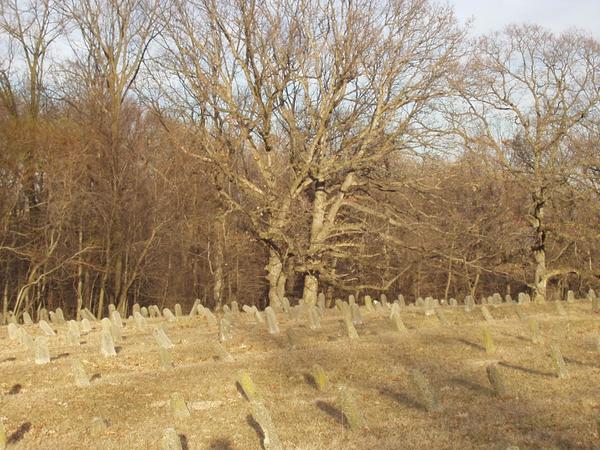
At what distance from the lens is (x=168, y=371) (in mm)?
11391

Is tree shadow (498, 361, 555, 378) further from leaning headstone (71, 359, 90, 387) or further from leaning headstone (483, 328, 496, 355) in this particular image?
leaning headstone (71, 359, 90, 387)

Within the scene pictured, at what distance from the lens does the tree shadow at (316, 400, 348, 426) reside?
829 cm

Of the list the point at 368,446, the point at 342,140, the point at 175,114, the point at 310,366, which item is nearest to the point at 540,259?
the point at 342,140

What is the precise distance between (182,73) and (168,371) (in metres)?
14.0

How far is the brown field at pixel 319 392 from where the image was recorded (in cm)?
773

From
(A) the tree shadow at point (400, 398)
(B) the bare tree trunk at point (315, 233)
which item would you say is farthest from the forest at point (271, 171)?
(A) the tree shadow at point (400, 398)

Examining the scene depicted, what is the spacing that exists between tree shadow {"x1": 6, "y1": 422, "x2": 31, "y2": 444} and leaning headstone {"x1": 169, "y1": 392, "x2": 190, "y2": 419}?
5.96 ft

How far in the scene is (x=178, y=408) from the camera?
349 inches

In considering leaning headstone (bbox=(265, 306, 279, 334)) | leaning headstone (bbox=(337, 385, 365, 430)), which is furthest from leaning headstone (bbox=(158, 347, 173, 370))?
leaning headstone (bbox=(337, 385, 365, 430))

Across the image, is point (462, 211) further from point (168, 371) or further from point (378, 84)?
point (168, 371)

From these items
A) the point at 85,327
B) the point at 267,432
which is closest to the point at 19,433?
the point at 267,432

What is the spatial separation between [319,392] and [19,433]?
3900 millimetres

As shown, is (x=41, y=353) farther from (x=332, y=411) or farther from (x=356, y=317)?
(x=356, y=317)

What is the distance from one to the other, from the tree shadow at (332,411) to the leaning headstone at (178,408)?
168cm
